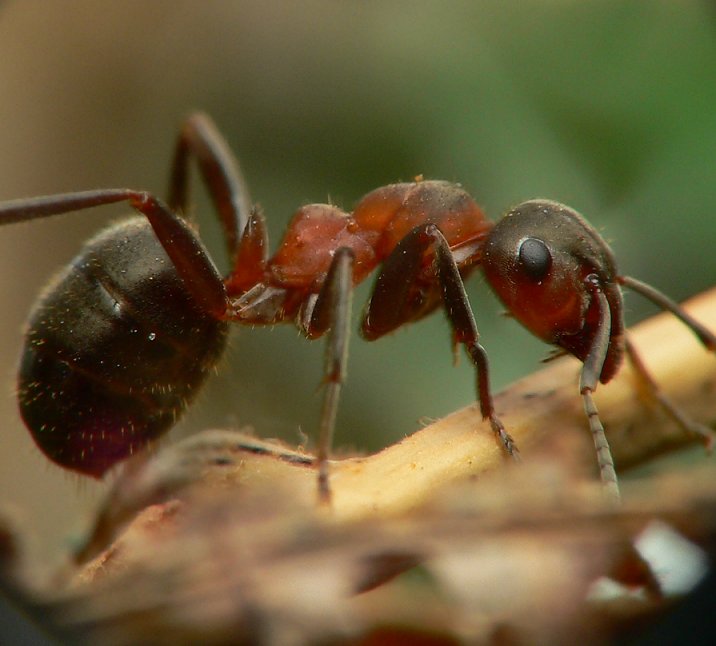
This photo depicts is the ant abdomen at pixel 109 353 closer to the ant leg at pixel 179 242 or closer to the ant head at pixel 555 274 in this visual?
the ant leg at pixel 179 242

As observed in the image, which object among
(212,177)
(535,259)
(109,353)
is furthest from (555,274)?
(212,177)

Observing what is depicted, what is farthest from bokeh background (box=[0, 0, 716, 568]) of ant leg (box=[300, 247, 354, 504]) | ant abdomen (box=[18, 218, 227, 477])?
ant leg (box=[300, 247, 354, 504])

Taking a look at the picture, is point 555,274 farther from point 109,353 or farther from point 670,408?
point 109,353

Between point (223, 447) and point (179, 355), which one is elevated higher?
point (223, 447)

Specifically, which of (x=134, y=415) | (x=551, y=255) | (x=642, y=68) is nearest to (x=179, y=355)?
(x=134, y=415)

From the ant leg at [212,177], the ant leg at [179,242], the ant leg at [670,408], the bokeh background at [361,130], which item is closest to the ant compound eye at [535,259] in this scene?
the ant leg at [670,408]

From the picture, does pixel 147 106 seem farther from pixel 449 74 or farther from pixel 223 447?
pixel 223 447
